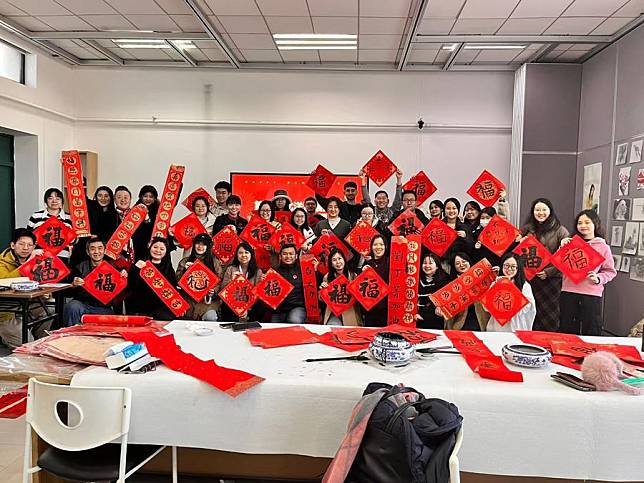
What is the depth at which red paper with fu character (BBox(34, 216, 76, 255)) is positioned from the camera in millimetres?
3822

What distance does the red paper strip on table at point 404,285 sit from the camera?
321 centimetres

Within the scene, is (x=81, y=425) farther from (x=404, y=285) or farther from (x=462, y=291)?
(x=462, y=291)

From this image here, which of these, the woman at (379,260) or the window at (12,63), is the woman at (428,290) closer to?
the woman at (379,260)

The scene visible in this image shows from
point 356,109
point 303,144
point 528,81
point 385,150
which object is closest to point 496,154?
point 528,81

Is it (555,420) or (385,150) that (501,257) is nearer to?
(555,420)

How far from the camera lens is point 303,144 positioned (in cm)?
684

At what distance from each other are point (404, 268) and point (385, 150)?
3849mm

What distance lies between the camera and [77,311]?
425 centimetres

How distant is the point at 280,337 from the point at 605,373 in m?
1.31

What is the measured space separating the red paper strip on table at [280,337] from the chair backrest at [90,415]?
71 cm

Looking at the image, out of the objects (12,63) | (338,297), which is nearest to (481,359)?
(338,297)

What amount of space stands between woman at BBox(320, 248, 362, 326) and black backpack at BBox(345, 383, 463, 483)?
6.80ft

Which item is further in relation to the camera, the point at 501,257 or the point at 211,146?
the point at 211,146

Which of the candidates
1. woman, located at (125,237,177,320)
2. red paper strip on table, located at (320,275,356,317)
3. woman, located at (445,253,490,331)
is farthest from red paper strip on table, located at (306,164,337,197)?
red paper strip on table, located at (320,275,356,317)
